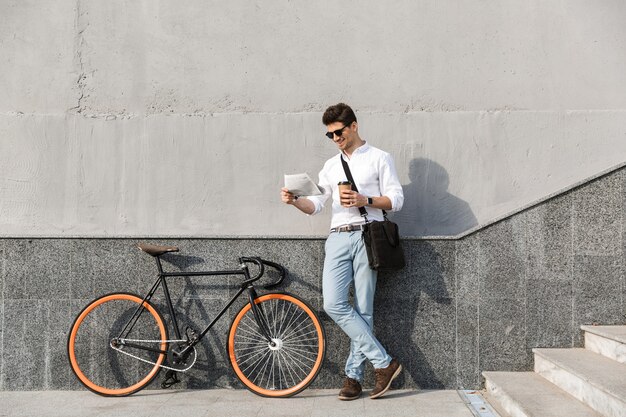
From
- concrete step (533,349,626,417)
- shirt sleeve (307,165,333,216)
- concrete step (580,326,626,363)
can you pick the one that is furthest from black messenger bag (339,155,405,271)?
concrete step (580,326,626,363)

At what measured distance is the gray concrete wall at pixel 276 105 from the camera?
6457 mm

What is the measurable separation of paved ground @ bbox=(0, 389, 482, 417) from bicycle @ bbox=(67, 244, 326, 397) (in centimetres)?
15

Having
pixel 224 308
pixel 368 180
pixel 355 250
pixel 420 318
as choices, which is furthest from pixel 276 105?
pixel 420 318

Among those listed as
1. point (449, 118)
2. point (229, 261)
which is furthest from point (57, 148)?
point (449, 118)

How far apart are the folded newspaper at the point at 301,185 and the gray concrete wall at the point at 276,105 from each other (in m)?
0.92

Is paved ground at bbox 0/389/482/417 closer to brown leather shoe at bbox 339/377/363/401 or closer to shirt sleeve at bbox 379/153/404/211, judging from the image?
brown leather shoe at bbox 339/377/363/401

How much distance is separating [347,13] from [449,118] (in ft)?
4.36

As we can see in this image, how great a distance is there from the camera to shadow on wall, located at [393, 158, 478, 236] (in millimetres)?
6445

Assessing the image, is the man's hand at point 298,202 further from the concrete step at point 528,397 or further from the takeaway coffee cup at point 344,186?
Answer: the concrete step at point 528,397

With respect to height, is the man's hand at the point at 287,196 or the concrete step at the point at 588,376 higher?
the man's hand at the point at 287,196

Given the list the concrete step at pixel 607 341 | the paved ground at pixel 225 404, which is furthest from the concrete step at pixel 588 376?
the paved ground at pixel 225 404

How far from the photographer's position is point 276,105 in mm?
6637

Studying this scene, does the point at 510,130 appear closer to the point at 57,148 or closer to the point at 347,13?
the point at 347,13

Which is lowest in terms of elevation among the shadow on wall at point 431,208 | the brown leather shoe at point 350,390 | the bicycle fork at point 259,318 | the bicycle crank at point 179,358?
the brown leather shoe at point 350,390
